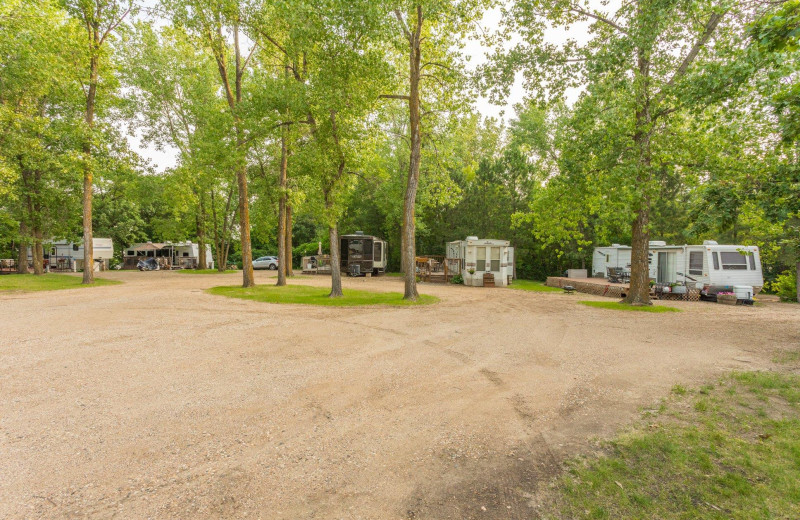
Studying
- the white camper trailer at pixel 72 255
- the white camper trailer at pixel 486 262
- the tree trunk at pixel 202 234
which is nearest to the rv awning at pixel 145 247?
the white camper trailer at pixel 72 255

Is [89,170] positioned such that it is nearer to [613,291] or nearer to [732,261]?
[613,291]

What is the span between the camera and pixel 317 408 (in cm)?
414

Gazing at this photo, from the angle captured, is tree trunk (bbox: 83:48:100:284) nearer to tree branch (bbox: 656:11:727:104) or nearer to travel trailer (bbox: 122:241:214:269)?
travel trailer (bbox: 122:241:214:269)

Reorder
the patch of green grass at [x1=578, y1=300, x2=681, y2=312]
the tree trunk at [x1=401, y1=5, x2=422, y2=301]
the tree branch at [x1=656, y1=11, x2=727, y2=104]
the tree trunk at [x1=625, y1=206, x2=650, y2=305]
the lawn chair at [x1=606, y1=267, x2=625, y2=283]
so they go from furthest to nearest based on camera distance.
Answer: the lawn chair at [x1=606, y1=267, x2=625, y2=283], the tree trunk at [x1=401, y1=5, x2=422, y2=301], the tree trunk at [x1=625, y1=206, x2=650, y2=305], the patch of green grass at [x1=578, y1=300, x2=681, y2=312], the tree branch at [x1=656, y1=11, x2=727, y2=104]

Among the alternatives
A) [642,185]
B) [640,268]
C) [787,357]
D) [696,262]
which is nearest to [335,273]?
[642,185]

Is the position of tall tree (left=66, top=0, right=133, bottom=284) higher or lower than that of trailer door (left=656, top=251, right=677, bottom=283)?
higher

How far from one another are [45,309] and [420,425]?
12.0m

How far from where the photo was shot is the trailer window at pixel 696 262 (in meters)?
15.1

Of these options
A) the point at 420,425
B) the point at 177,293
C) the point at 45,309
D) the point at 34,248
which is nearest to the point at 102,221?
the point at 34,248

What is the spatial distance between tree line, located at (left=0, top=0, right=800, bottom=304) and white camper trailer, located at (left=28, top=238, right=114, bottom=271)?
3646mm

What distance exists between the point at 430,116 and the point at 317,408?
13.4m

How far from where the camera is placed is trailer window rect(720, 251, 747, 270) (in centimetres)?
1495

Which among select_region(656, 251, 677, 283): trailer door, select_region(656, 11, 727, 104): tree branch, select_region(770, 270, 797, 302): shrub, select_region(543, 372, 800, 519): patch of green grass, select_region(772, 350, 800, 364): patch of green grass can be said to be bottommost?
select_region(772, 350, 800, 364): patch of green grass

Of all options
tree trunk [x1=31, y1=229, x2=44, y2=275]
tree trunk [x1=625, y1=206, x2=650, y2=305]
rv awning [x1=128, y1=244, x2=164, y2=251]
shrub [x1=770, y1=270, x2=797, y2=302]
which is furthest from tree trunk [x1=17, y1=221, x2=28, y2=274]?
shrub [x1=770, y1=270, x2=797, y2=302]
